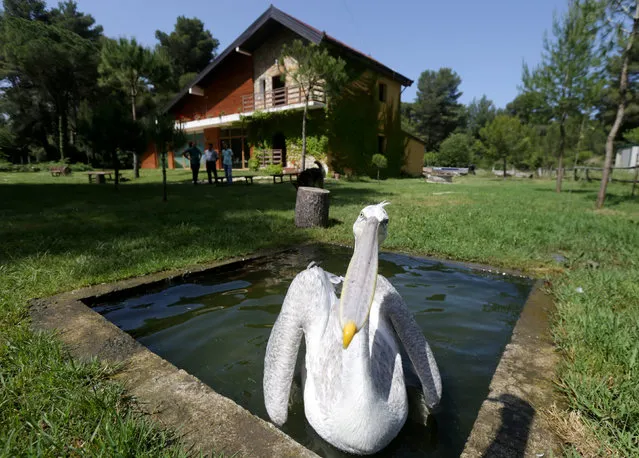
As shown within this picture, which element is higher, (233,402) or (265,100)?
(265,100)

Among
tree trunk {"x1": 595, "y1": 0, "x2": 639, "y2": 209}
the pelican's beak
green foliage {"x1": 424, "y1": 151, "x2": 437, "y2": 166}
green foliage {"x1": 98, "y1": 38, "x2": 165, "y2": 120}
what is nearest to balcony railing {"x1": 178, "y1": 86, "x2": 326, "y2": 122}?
green foliage {"x1": 98, "y1": 38, "x2": 165, "y2": 120}

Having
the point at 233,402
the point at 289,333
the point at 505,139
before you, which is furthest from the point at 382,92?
the point at 233,402

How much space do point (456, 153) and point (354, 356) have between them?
165 ft

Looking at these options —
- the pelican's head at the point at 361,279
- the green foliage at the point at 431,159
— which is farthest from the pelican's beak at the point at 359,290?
the green foliage at the point at 431,159

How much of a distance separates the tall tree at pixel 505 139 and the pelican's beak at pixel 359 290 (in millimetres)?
35173

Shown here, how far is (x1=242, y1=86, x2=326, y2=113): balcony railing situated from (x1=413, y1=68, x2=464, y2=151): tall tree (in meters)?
41.8

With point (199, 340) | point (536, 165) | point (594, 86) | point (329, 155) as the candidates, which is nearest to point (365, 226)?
point (199, 340)

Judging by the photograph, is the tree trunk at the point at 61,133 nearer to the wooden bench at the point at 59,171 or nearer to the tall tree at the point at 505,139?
the wooden bench at the point at 59,171

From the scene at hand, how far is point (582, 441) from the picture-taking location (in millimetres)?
1768

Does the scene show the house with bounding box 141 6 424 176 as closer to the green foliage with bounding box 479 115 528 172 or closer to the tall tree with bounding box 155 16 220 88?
the green foliage with bounding box 479 115 528 172

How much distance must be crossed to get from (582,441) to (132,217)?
8.50 meters

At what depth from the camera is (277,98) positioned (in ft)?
76.7

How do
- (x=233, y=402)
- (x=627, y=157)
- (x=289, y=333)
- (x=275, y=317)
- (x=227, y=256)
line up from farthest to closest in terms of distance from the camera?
1. (x=627, y=157)
2. (x=227, y=256)
3. (x=275, y=317)
4. (x=289, y=333)
5. (x=233, y=402)

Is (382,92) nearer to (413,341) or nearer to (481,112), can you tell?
(413,341)
